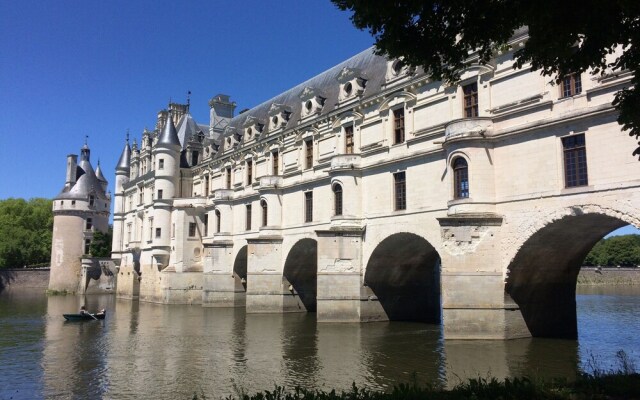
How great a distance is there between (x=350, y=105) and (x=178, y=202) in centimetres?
2306

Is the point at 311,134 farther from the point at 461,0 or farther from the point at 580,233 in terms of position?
the point at 461,0

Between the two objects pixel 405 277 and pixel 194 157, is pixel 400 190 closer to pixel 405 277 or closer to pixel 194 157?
pixel 405 277

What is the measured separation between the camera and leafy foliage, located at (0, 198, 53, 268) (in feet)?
255

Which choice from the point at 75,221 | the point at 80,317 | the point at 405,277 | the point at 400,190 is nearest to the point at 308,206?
the point at 405,277

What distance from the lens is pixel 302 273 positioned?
36.8 metres

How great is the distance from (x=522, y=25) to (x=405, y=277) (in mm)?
22757

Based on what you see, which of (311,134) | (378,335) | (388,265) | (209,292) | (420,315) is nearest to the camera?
(378,335)

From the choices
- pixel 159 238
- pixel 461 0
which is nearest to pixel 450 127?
pixel 461 0

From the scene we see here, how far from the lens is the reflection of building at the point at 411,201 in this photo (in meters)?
19.8

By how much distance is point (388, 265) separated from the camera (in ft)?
95.9

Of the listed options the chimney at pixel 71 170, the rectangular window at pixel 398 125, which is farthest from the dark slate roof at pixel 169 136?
the rectangular window at pixel 398 125

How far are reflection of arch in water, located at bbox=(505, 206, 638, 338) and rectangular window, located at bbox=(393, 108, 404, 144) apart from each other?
9051 mm

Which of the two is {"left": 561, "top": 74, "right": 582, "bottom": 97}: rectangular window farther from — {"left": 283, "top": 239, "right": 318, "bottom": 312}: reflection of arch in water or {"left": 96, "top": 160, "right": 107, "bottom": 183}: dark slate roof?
{"left": 96, "top": 160, "right": 107, "bottom": 183}: dark slate roof

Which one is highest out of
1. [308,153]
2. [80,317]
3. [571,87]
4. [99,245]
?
[308,153]
